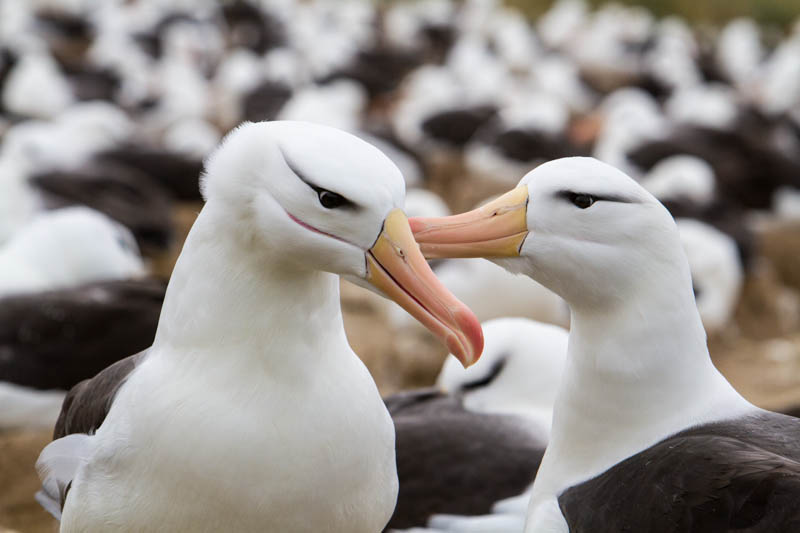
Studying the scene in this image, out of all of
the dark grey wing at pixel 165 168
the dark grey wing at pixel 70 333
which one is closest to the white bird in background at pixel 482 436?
the dark grey wing at pixel 70 333

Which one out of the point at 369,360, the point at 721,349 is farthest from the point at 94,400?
the point at 721,349

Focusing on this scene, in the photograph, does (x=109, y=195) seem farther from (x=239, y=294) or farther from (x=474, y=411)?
(x=239, y=294)

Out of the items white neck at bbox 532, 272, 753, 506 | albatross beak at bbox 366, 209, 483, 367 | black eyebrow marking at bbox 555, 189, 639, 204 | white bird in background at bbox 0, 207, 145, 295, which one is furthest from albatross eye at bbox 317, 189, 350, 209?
white bird in background at bbox 0, 207, 145, 295

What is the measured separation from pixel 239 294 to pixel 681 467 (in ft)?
3.68

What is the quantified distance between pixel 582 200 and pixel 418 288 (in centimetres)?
54

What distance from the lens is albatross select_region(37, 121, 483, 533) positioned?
97.0 inches

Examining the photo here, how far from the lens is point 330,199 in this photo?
96.6 inches

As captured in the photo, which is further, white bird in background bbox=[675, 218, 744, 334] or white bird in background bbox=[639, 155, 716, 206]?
white bird in background bbox=[639, 155, 716, 206]

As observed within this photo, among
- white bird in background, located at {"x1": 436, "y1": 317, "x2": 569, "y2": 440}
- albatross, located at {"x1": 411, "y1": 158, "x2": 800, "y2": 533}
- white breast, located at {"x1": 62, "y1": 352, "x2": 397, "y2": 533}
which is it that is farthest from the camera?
white bird in background, located at {"x1": 436, "y1": 317, "x2": 569, "y2": 440}

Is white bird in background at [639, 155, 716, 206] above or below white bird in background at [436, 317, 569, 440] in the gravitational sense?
below

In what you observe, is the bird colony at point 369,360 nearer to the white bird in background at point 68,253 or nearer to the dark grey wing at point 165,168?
the white bird in background at point 68,253

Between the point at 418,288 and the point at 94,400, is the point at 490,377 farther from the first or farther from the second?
the point at 418,288

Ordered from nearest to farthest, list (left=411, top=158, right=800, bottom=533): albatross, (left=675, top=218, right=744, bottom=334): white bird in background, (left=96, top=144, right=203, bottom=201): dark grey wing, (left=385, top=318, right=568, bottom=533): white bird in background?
(left=411, top=158, right=800, bottom=533): albatross → (left=385, top=318, right=568, bottom=533): white bird in background → (left=675, top=218, right=744, bottom=334): white bird in background → (left=96, top=144, right=203, bottom=201): dark grey wing

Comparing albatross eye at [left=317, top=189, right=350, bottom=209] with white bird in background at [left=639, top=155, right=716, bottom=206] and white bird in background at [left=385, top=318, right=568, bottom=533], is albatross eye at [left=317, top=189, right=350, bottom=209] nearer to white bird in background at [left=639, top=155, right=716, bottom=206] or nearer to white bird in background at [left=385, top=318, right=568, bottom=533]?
white bird in background at [left=385, top=318, right=568, bottom=533]
